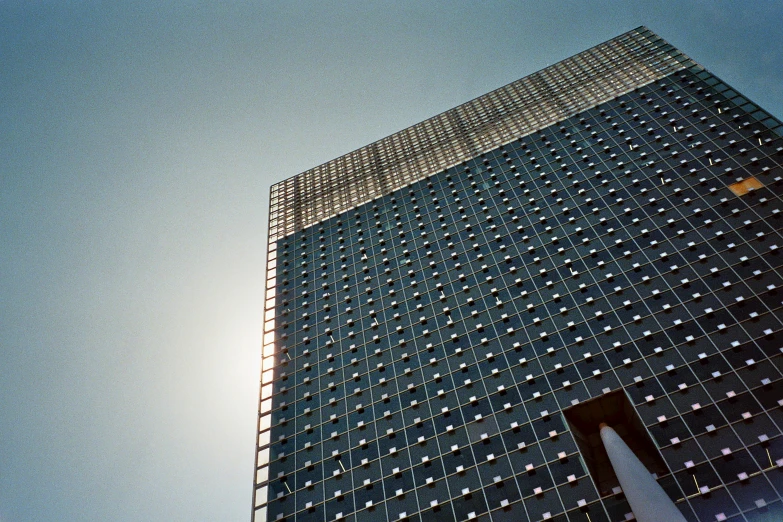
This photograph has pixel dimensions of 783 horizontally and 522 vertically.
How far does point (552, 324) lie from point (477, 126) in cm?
2750

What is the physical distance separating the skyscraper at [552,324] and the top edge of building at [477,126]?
0.47 m

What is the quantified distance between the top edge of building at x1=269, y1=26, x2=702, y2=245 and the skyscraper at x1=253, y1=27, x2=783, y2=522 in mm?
475

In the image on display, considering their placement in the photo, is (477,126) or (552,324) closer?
(552,324)

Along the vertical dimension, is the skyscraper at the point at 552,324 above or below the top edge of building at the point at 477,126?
below

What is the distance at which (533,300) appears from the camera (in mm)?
39688

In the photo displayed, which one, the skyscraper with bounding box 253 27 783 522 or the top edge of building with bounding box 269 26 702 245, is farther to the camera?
→ the top edge of building with bounding box 269 26 702 245

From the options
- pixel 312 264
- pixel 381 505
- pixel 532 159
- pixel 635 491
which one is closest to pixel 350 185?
pixel 312 264

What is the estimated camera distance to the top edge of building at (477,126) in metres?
54.7

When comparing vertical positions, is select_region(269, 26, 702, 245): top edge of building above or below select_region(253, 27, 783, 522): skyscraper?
above

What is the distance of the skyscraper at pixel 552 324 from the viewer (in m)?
30.9

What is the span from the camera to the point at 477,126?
194ft

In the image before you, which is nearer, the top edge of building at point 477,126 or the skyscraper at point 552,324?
the skyscraper at point 552,324

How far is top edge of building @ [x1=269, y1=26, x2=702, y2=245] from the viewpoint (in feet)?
179

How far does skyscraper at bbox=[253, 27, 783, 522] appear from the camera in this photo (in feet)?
102
